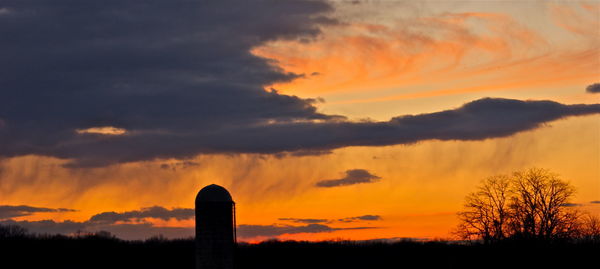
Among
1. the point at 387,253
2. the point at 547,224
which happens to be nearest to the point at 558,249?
the point at 547,224

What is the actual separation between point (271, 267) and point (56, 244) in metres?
21.9

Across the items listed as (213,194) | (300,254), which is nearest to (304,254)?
(300,254)

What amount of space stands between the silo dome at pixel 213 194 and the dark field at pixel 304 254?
113ft

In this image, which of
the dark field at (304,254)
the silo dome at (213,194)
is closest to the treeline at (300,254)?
the dark field at (304,254)

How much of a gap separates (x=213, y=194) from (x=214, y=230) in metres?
1.77

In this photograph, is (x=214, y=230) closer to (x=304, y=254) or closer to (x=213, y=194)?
(x=213, y=194)

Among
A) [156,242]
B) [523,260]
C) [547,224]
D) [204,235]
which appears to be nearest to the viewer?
[204,235]

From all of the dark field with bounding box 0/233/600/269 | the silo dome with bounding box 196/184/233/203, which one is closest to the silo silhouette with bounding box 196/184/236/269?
the silo dome with bounding box 196/184/233/203

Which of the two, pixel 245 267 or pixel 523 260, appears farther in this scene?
pixel 245 267

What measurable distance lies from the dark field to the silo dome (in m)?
34.4

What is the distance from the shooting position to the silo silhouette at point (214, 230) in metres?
30.1

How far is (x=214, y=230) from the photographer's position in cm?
3047

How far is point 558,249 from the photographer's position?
201ft

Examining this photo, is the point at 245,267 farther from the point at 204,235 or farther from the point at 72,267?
the point at 204,235
